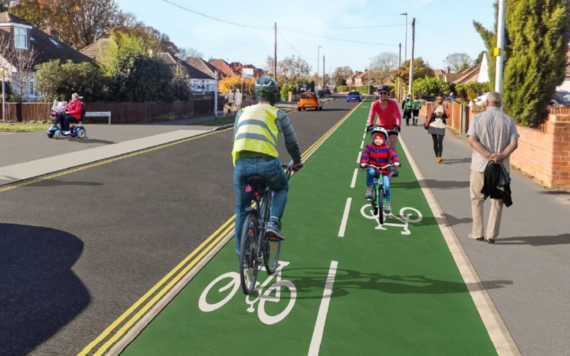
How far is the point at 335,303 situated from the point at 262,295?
2.53ft

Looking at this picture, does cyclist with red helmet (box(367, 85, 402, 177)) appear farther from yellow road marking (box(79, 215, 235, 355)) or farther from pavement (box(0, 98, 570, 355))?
yellow road marking (box(79, 215, 235, 355))

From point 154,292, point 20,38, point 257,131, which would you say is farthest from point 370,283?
point 20,38

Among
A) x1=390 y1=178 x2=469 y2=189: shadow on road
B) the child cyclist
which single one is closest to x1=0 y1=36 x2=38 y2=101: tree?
x1=390 y1=178 x2=469 y2=189: shadow on road

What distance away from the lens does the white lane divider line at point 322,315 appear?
448 cm

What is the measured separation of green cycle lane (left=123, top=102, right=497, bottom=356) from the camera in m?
4.54

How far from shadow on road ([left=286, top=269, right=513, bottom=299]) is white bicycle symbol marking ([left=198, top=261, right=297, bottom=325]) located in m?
0.12

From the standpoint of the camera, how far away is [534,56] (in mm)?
15766

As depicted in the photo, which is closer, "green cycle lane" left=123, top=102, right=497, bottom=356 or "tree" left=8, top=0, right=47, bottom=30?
"green cycle lane" left=123, top=102, right=497, bottom=356

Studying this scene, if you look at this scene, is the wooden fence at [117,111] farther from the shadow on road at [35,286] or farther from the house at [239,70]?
the house at [239,70]

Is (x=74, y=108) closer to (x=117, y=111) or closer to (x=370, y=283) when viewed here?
(x=117, y=111)

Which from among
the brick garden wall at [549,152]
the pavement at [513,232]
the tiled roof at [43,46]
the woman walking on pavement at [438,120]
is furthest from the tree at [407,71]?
the brick garden wall at [549,152]

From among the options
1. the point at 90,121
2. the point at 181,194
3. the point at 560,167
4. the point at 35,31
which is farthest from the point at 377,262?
the point at 35,31

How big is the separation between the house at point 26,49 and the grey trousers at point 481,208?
34.7 meters

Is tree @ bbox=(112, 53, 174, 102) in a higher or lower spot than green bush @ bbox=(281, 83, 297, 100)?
lower
